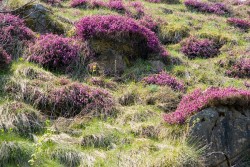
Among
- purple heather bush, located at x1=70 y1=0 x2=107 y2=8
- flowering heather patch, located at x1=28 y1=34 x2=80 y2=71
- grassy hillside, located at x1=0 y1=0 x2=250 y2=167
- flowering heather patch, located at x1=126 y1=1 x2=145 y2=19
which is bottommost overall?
grassy hillside, located at x1=0 y1=0 x2=250 y2=167

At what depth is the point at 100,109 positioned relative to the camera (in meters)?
10.5

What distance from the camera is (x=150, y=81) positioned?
1248cm

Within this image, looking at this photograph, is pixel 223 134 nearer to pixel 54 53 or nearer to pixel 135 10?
pixel 54 53

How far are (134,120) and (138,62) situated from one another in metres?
3.97

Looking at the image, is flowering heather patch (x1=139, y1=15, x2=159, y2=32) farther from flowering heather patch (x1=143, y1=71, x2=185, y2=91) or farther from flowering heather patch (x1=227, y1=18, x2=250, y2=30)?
flowering heather patch (x1=227, y1=18, x2=250, y2=30)

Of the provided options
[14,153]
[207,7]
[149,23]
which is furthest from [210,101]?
[207,7]

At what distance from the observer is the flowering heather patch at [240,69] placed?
14.0 m

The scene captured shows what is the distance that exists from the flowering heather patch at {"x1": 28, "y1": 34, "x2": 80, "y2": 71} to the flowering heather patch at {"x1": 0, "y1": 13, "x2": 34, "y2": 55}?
56cm

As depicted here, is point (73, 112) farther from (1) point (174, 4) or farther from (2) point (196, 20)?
(1) point (174, 4)

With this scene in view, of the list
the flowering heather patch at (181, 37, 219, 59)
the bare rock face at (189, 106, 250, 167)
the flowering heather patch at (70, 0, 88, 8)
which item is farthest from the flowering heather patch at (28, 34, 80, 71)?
the flowering heather patch at (70, 0, 88, 8)

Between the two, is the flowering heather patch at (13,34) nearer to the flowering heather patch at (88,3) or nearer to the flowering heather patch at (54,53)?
the flowering heather patch at (54,53)

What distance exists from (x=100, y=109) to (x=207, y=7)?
13546 millimetres

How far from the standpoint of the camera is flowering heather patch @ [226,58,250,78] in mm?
14008

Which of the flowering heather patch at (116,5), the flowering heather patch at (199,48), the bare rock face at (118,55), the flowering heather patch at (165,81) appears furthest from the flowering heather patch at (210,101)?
the flowering heather patch at (116,5)
